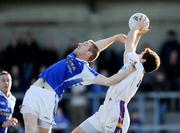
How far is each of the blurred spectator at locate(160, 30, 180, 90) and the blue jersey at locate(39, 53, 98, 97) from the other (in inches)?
347

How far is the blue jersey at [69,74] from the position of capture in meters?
12.4

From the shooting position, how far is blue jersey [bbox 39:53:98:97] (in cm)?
1236

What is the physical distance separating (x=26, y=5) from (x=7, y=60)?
253 centimetres

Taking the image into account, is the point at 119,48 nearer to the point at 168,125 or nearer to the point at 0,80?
the point at 168,125

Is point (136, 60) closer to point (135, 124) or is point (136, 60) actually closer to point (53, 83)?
point (53, 83)

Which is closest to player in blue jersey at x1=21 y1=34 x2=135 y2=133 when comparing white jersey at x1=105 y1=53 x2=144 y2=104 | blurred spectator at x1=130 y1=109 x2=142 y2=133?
white jersey at x1=105 y1=53 x2=144 y2=104

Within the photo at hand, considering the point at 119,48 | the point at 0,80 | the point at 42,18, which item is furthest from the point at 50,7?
the point at 0,80

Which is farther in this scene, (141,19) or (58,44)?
(58,44)

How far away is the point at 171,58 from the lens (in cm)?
2139

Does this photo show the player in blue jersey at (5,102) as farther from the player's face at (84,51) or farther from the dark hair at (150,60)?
the dark hair at (150,60)

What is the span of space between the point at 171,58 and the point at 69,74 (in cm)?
930

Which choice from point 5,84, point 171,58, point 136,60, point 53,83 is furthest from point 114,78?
point 171,58

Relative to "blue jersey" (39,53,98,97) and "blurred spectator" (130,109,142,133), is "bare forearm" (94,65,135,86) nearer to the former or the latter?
"blue jersey" (39,53,98,97)

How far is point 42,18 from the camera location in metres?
23.4
